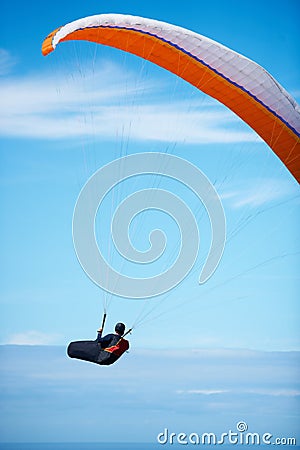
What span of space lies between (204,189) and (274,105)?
2002 millimetres

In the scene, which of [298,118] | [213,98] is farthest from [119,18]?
[298,118]

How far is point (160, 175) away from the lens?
11.7 meters

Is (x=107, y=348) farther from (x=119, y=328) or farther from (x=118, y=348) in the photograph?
(x=119, y=328)

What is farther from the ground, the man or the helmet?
the helmet

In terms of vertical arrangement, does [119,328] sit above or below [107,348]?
above

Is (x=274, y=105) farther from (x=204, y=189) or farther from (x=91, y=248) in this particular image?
(x=91, y=248)

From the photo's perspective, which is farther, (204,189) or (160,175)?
(204,189)

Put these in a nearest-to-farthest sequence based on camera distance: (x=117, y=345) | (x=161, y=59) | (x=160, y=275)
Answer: (x=117, y=345) < (x=161, y=59) < (x=160, y=275)

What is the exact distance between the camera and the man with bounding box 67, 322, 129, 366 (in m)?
10.4

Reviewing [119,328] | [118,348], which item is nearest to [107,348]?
[118,348]

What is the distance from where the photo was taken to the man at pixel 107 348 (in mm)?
10367

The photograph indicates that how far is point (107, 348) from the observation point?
10.4m

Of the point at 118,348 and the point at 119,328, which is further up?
the point at 119,328

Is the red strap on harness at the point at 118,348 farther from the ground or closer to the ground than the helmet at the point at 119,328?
closer to the ground
